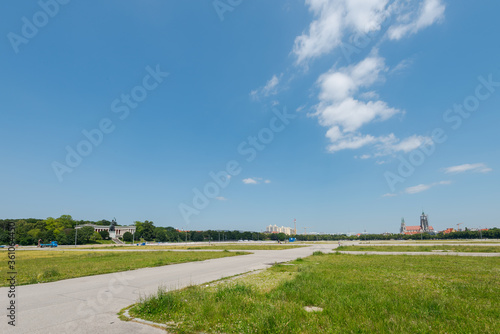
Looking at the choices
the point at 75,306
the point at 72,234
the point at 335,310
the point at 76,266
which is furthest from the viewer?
the point at 72,234

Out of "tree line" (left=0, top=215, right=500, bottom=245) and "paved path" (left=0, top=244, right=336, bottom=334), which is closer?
"paved path" (left=0, top=244, right=336, bottom=334)

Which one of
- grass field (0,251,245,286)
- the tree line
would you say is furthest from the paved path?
the tree line

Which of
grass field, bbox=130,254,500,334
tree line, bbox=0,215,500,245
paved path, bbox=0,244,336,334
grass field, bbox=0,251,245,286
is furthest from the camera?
tree line, bbox=0,215,500,245

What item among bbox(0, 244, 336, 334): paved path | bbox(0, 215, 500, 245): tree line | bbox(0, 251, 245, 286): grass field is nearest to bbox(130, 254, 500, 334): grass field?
bbox(0, 244, 336, 334): paved path

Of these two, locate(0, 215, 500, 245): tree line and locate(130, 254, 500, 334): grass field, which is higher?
locate(130, 254, 500, 334): grass field

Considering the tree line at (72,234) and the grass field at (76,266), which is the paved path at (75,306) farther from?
the tree line at (72,234)

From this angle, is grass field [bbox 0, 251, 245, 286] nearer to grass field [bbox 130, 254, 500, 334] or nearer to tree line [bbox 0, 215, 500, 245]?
grass field [bbox 130, 254, 500, 334]

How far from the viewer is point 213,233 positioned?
186125 millimetres

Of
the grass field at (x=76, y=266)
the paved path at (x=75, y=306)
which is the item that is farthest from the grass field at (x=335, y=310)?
the grass field at (x=76, y=266)

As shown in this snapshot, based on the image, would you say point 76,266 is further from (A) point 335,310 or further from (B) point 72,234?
(B) point 72,234

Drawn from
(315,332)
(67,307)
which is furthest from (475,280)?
(67,307)

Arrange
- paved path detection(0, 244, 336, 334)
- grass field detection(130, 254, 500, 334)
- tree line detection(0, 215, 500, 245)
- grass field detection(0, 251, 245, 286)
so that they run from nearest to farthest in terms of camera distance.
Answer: grass field detection(130, 254, 500, 334)
paved path detection(0, 244, 336, 334)
grass field detection(0, 251, 245, 286)
tree line detection(0, 215, 500, 245)

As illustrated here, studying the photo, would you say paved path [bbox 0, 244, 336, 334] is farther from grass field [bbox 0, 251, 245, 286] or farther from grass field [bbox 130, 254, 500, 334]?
grass field [bbox 0, 251, 245, 286]

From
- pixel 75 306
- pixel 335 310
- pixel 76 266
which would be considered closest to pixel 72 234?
pixel 76 266
